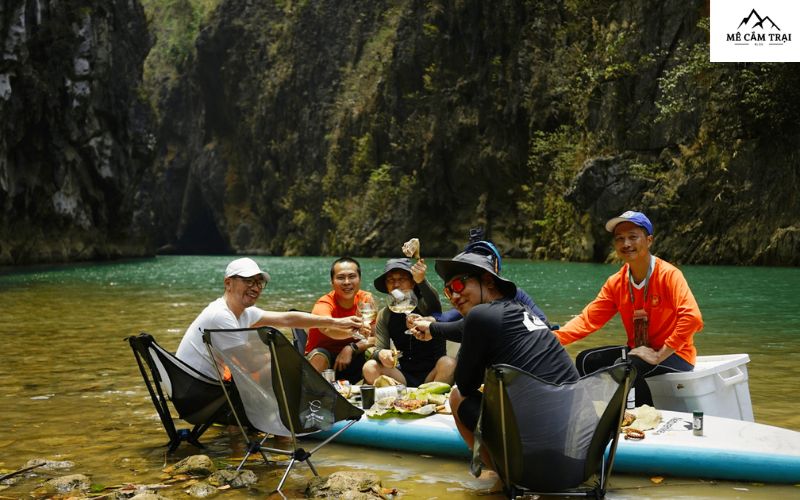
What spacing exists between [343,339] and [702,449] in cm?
317

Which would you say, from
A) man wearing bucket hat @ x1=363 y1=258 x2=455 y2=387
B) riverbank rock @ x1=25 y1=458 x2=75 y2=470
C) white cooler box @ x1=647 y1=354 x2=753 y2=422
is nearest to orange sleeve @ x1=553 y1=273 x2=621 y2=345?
white cooler box @ x1=647 y1=354 x2=753 y2=422

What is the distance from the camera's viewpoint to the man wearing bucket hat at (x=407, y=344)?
6628mm

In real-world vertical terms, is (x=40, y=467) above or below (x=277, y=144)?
below

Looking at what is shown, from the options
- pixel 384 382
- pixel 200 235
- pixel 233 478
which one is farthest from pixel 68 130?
pixel 200 235

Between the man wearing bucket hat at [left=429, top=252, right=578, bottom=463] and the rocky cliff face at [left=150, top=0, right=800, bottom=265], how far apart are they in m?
29.3

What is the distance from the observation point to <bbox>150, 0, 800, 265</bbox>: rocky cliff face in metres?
33.1

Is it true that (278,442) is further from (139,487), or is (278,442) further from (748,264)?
(748,264)

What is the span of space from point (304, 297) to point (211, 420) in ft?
48.9

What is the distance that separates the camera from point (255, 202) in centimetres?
8525

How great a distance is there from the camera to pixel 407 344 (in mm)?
7008

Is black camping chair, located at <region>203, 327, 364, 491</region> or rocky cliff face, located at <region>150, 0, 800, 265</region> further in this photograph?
rocky cliff face, located at <region>150, 0, 800, 265</region>

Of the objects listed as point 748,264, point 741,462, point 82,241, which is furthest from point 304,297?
point 82,241

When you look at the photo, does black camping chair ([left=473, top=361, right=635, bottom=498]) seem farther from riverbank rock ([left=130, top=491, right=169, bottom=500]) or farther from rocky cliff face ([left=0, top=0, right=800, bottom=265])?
rocky cliff face ([left=0, top=0, right=800, bottom=265])

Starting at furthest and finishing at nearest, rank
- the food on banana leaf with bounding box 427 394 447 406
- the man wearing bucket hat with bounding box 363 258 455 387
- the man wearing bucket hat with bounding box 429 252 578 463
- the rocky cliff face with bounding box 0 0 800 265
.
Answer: the rocky cliff face with bounding box 0 0 800 265 < the man wearing bucket hat with bounding box 363 258 455 387 < the food on banana leaf with bounding box 427 394 447 406 < the man wearing bucket hat with bounding box 429 252 578 463
